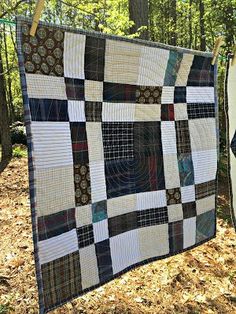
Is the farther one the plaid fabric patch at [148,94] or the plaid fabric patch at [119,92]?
the plaid fabric patch at [148,94]

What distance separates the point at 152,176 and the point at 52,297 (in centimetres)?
65

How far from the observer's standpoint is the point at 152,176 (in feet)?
5.14

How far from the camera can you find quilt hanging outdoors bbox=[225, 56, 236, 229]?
179 centimetres

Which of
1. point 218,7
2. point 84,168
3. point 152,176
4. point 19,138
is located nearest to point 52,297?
point 84,168

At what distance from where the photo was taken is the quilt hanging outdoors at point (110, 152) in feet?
3.86

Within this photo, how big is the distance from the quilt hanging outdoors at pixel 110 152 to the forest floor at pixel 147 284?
2.87ft

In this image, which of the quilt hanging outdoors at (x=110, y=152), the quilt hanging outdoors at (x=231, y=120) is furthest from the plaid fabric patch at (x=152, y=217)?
the quilt hanging outdoors at (x=231, y=120)

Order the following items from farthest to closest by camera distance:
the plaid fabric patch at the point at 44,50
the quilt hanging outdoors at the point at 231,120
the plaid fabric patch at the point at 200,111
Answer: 1. the quilt hanging outdoors at the point at 231,120
2. the plaid fabric patch at the point at 200,111
3. the plaid fabric patch at the point at 44,50

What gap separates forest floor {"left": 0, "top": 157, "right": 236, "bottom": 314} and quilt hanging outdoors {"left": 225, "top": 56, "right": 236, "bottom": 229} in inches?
37.8

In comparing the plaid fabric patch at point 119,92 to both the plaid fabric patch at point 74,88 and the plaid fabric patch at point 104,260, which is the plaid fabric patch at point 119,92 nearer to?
the plaid fabric patch at point 74,88

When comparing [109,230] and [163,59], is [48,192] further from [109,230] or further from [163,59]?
[163,59]

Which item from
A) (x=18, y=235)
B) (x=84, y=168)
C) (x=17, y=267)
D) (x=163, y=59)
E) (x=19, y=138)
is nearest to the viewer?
(x=84, y=168)

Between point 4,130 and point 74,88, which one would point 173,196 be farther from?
point 4,130

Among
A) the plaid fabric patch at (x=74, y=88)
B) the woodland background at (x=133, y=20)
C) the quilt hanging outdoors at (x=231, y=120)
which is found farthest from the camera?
the woodland background at (x=133, y=20)
